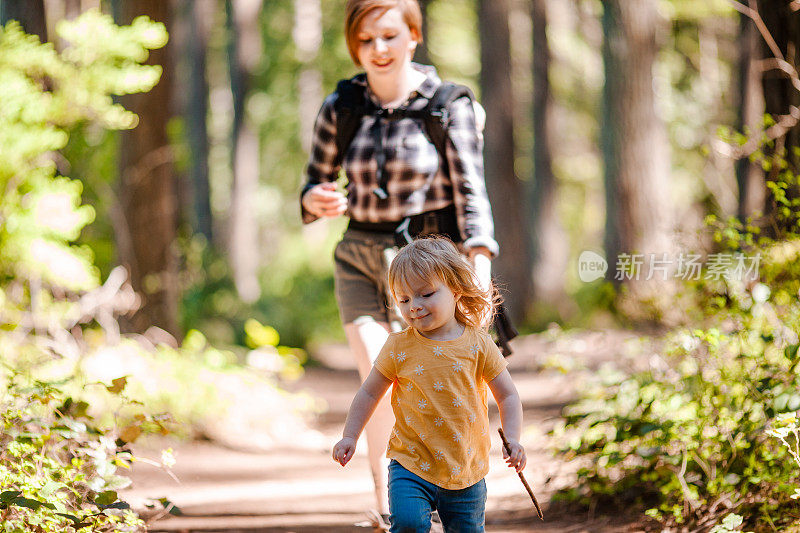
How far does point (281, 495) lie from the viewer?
5.56 meters

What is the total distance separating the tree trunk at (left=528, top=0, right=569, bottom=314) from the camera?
19125 mm

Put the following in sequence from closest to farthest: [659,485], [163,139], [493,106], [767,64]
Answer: [659,485] < [767,64] < [163,139] < [493,106]

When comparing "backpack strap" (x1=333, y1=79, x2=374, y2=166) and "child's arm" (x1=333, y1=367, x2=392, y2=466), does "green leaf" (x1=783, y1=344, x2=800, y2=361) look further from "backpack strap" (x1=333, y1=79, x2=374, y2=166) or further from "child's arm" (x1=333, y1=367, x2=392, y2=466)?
"backpack strap" (x1=333, y1=79, x2=374, y2=166)

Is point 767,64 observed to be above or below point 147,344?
above

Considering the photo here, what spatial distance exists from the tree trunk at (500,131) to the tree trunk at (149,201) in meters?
6.82

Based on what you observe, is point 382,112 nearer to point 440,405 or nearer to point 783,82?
point 440,405

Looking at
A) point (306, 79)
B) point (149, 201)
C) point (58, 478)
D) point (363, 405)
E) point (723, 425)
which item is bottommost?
point (723, 425)

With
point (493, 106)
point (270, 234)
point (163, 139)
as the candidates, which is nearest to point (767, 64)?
point (163, 139)

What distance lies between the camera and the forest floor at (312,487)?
4582 mm

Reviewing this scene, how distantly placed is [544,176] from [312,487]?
14542mm

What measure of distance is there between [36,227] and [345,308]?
3.00m

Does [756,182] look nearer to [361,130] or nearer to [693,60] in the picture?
[361,130]

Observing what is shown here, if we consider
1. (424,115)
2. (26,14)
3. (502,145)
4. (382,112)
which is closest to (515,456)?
(424,115)

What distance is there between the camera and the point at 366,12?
3.71m
